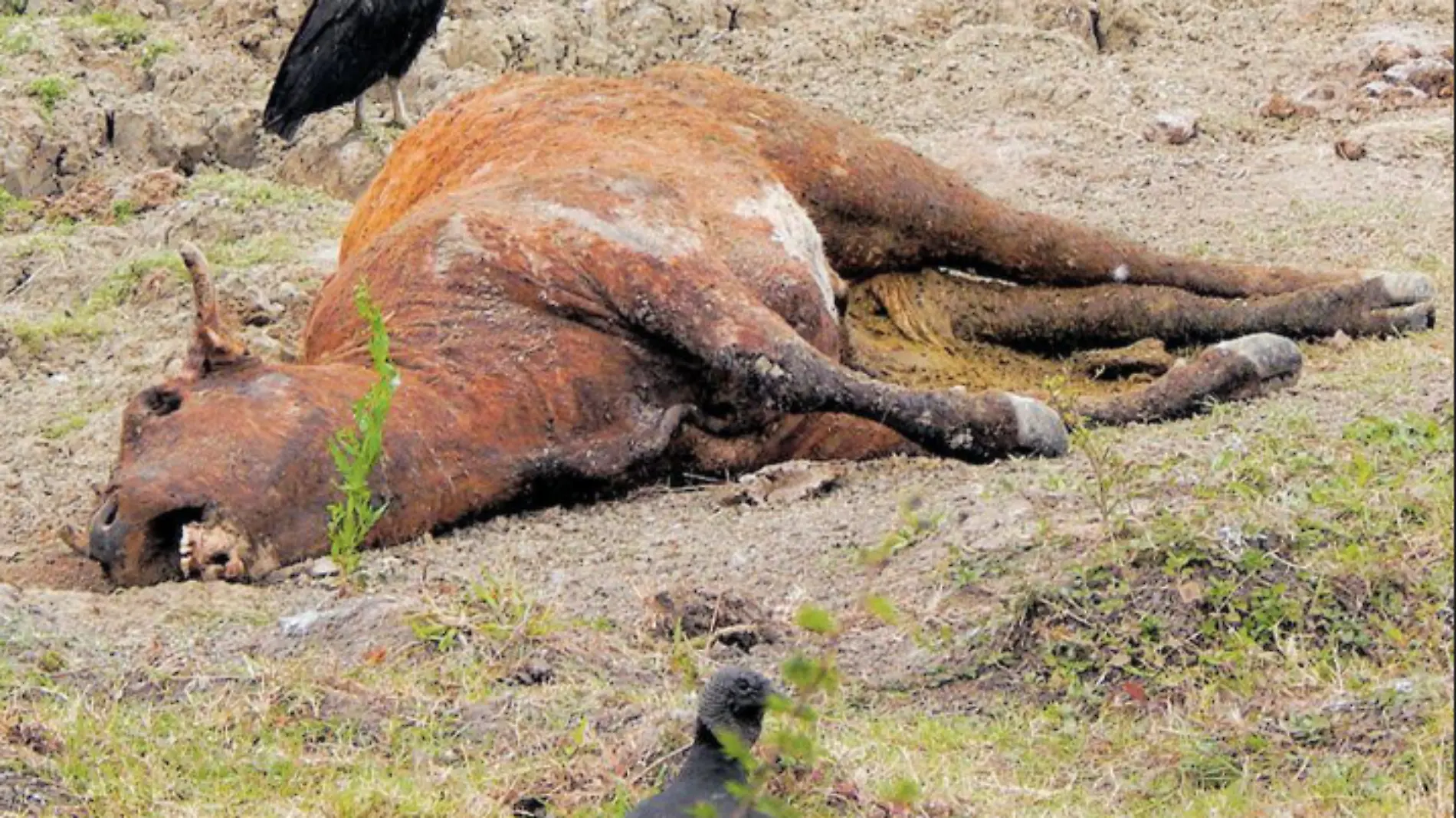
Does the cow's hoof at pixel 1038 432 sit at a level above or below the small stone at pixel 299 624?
below

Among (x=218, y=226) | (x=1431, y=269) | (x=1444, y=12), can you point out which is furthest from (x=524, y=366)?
(x=1444, y=12)

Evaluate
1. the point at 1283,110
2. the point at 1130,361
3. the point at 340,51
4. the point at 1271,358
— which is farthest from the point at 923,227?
the point at 340,51

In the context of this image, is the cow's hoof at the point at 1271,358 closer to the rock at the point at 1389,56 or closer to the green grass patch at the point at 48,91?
the rock at the point at 1389,56

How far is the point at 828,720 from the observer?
4.58 metres

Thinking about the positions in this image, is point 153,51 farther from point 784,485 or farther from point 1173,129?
point 784,485

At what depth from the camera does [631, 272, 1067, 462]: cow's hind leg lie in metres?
6.70

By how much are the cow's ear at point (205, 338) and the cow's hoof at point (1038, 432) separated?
2195 millimetres

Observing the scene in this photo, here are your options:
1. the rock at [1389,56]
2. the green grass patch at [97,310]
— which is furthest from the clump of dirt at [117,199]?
the rock at [1389,56]

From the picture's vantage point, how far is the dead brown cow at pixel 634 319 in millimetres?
6094

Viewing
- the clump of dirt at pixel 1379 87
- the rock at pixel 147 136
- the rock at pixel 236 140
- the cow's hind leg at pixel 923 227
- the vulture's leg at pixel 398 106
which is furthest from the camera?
the vulture's leg at pixel 398 106

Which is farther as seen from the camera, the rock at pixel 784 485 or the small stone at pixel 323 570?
the rock at pixel 784 485

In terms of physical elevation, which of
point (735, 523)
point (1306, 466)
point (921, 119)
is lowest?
point (921, 119)

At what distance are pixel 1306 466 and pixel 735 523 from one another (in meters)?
1.58

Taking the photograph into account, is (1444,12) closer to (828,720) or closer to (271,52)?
(271,52)
